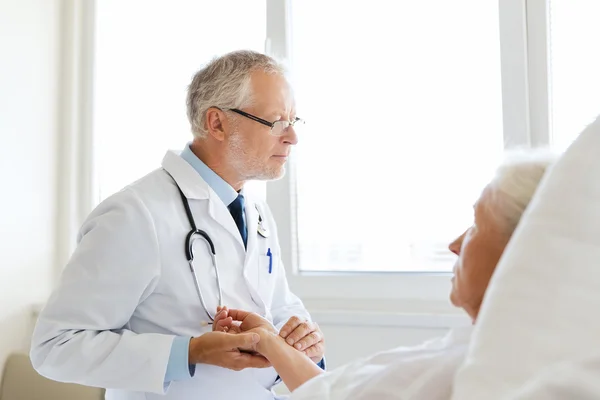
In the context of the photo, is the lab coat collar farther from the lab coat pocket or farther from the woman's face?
the woman's face

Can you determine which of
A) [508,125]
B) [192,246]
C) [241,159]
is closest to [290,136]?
[241,159]

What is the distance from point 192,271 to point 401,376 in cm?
76

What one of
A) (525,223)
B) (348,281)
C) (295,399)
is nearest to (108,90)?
(348,281)

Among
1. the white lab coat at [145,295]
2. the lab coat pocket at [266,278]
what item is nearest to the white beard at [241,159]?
the white lab coat at [145,295]

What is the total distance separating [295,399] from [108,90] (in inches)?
85.6

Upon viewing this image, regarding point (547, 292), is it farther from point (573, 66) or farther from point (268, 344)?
point (573, 66)

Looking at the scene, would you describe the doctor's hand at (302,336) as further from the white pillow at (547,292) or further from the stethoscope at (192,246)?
the white pillow at (547,292)

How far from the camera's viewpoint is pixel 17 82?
242cm

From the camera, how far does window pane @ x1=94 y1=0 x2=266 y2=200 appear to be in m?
2.50

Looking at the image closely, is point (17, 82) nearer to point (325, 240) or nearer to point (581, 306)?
point (325, 240)

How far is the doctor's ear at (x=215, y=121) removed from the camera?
5.35ft

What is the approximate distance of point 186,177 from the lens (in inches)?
61.2

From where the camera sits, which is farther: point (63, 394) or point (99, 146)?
point (99, 146)

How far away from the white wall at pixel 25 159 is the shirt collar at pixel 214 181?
1.14 metres
